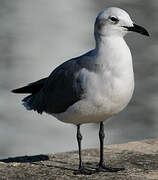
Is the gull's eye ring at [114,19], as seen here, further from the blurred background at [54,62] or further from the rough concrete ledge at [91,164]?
the blurred background at [54,62]

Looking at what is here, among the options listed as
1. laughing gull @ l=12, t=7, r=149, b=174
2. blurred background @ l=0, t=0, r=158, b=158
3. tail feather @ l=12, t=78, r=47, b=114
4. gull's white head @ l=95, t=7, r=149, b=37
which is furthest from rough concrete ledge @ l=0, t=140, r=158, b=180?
blurred background @ l=0, t=0, r=158, b=158

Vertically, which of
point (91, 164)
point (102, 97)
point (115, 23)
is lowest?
point (91, 164)

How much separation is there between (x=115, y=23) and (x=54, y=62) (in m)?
7.88

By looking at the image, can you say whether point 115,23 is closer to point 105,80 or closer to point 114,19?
point 114,19

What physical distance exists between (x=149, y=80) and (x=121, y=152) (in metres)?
5.91

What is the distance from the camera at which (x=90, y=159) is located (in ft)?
25.6

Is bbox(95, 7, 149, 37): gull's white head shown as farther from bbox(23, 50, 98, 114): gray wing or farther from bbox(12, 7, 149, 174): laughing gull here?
bbox(23, 50, 98, 114): gray wing

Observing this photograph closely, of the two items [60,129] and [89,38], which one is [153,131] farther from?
[89,38]

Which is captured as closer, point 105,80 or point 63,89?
point 105,80

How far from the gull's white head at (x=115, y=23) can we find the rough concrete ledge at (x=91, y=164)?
52.3 inches

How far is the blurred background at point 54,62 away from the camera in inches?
445

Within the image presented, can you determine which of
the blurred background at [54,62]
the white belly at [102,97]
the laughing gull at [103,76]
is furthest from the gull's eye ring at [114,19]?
the blurred background at [54,62]

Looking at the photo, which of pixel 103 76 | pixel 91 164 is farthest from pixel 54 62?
pixel 103 76

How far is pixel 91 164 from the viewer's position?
7590mm
